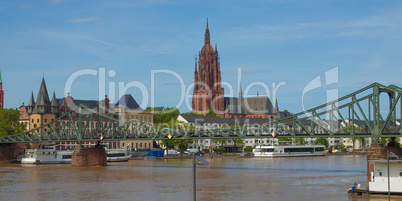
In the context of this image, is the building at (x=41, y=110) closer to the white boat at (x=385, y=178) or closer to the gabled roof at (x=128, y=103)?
the gabled roof at (x=128, y=103)

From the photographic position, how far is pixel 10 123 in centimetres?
14900

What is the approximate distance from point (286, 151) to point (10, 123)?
71.6 meters

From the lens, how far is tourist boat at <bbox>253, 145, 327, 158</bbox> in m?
156

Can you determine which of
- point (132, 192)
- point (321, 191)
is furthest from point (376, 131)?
point (132, 192)

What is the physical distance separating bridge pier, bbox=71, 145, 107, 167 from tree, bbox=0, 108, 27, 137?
40135 millimetres

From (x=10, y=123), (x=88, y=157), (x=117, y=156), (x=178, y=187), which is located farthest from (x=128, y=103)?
(x=178, y=187)

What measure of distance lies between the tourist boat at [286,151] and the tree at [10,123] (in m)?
60.5

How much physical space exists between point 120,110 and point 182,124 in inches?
785

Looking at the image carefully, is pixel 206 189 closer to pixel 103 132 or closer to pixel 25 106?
pixel 103 132

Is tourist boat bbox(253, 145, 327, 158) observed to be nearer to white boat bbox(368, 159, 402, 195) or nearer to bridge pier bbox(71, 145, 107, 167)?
bridge pier bbox(71, 145, 107, 167)

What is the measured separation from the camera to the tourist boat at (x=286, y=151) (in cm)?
15575

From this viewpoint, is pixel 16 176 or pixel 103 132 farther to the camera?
pixel 103 132

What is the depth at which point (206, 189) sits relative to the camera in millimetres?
60156

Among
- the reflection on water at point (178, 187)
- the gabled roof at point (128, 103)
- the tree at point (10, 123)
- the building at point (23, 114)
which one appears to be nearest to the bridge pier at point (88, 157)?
the reflection on water at point (178, 187)
